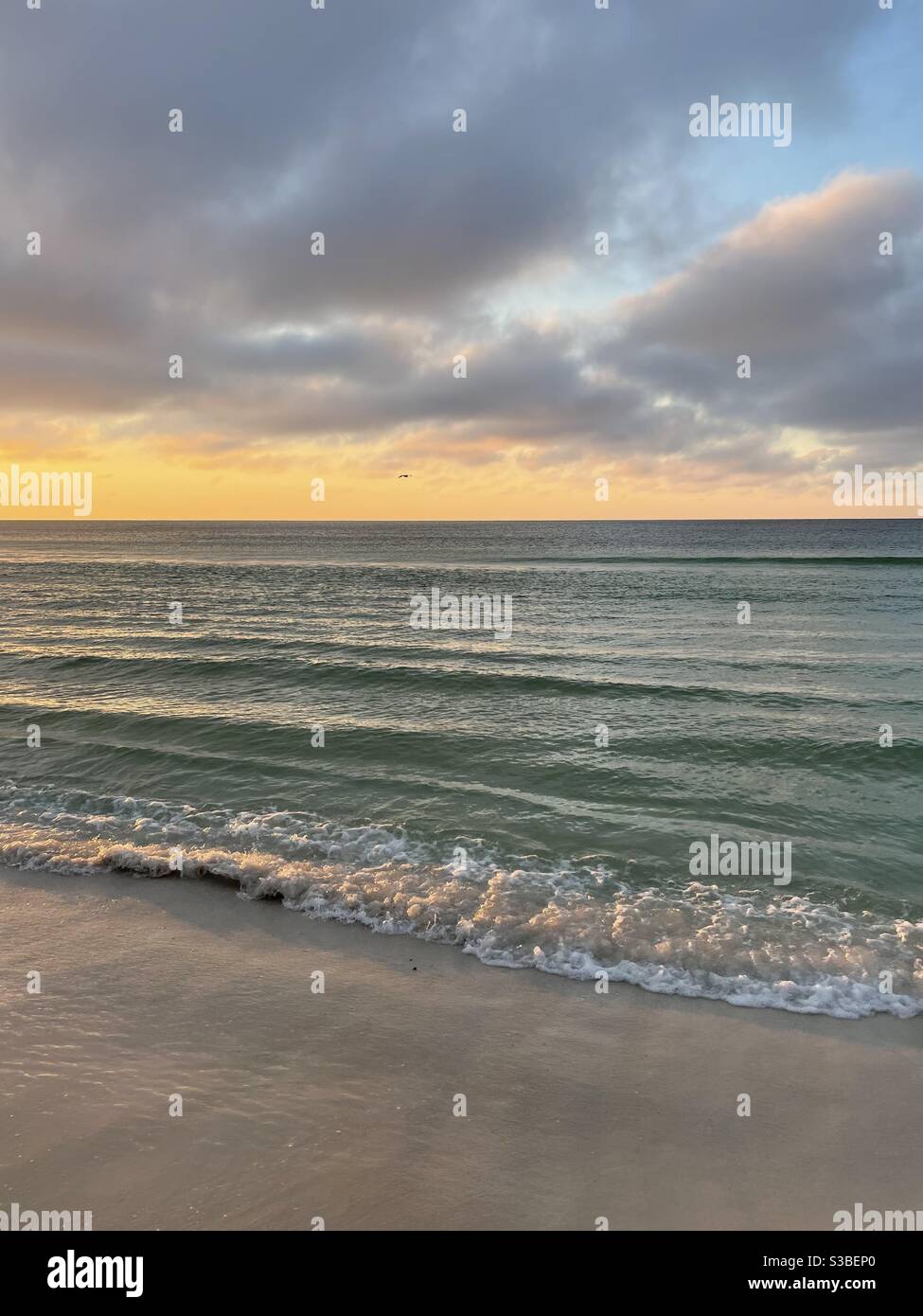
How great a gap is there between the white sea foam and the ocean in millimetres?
36

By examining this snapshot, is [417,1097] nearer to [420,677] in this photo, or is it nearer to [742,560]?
[420,677]

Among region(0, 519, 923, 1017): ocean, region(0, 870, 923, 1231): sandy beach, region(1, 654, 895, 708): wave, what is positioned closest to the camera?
region(0, 870, 923, 1231): sandy beach

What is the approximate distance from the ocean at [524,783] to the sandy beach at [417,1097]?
2.47 feet

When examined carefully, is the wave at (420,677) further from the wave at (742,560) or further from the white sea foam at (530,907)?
the wave at (742,560)

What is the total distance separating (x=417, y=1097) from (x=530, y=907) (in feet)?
10.4

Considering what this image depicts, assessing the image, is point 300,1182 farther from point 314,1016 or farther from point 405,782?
point 405,782

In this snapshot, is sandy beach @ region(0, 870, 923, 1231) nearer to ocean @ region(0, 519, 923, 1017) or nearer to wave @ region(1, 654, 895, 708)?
ocean @ region(0, 519, 923, 1017)

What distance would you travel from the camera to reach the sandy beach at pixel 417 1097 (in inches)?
185

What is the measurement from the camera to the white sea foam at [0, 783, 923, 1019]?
7172mm

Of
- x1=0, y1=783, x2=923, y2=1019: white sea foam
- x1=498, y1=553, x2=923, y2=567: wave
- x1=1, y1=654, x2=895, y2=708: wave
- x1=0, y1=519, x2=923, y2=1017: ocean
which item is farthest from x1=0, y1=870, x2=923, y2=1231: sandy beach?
x1=498, y1=553, x2=923, y2=567: wave

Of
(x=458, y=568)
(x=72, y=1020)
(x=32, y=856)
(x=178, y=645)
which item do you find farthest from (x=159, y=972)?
(x=458, y=568)

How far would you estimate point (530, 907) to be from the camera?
27.7 feet

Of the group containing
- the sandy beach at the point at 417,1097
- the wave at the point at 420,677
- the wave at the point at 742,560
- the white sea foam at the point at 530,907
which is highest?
the wave at the point at 742,560

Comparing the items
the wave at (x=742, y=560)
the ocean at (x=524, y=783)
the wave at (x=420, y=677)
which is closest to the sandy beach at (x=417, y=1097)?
the ocean at (x=524, y=783)
